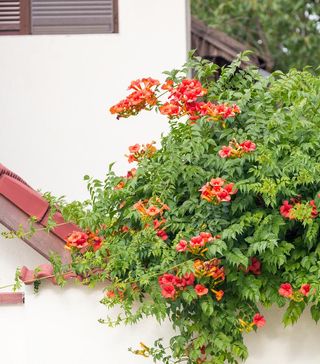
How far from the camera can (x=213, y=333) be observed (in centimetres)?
609

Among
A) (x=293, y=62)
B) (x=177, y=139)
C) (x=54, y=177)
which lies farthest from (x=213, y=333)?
(x=293, y=62)

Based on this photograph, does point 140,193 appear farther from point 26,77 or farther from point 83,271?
point 26,77

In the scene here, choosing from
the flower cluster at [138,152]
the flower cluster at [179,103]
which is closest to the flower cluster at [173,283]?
the flower cluster at [138,152]

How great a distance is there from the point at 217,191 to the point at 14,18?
4460 millimetres

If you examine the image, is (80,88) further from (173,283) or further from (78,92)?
(173,283)

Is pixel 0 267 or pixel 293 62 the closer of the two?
pixel 0 267

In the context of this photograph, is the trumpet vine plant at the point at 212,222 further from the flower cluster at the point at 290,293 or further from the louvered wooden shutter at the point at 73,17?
the louvered wooden shutter at the point at 73,17

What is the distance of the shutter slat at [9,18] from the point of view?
31.9ft

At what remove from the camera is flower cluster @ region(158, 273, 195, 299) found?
5918 mm

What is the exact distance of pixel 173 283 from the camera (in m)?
5.92

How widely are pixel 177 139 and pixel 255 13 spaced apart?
16.6 meters

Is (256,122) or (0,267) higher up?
(256,122)

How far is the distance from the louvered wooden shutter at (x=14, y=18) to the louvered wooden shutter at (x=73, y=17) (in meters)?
0.06

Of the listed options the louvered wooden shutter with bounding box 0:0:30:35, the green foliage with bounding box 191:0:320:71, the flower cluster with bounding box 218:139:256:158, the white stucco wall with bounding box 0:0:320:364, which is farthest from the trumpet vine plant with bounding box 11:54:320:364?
the green foliage with bounding box 191:0:320:71
